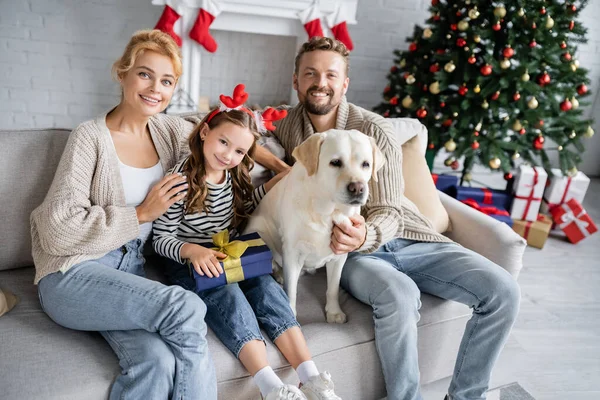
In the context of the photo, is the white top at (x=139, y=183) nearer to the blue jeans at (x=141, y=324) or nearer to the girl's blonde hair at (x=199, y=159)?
the girl's blonde hair at (x=199, y=159)

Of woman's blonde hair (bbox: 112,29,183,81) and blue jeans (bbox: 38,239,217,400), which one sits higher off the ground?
woman's blonde hair (bbox: 112,29,183,81)

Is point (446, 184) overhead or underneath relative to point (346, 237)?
underneath

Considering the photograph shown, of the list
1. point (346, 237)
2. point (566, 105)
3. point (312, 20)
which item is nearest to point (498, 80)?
point (566, 105)

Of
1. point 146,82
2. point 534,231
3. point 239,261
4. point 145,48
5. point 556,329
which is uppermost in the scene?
point 145,48

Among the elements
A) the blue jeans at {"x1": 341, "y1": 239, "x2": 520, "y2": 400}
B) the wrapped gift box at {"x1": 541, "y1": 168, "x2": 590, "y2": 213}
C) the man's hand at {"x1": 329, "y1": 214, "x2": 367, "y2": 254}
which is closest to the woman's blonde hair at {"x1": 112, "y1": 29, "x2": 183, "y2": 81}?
the man's hand at {"x1": 329, "y1": 214, "x2": 367, "y2": 254}

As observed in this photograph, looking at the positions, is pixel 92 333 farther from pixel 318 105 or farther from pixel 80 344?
pixel 318 105

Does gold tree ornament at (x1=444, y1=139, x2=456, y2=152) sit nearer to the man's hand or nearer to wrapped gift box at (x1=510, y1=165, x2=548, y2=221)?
wrapped gift box at (x1=510, y1=165, x2=548, y2=221)

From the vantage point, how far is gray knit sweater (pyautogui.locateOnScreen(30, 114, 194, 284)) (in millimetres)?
1366

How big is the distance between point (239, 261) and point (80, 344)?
1.60 feet

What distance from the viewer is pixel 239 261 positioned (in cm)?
148

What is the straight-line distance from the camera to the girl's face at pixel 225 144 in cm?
151

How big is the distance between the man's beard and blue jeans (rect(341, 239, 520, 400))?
58 centimetres

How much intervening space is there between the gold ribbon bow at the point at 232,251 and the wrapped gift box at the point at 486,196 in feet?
7.13

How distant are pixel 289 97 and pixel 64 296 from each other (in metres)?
3.26
